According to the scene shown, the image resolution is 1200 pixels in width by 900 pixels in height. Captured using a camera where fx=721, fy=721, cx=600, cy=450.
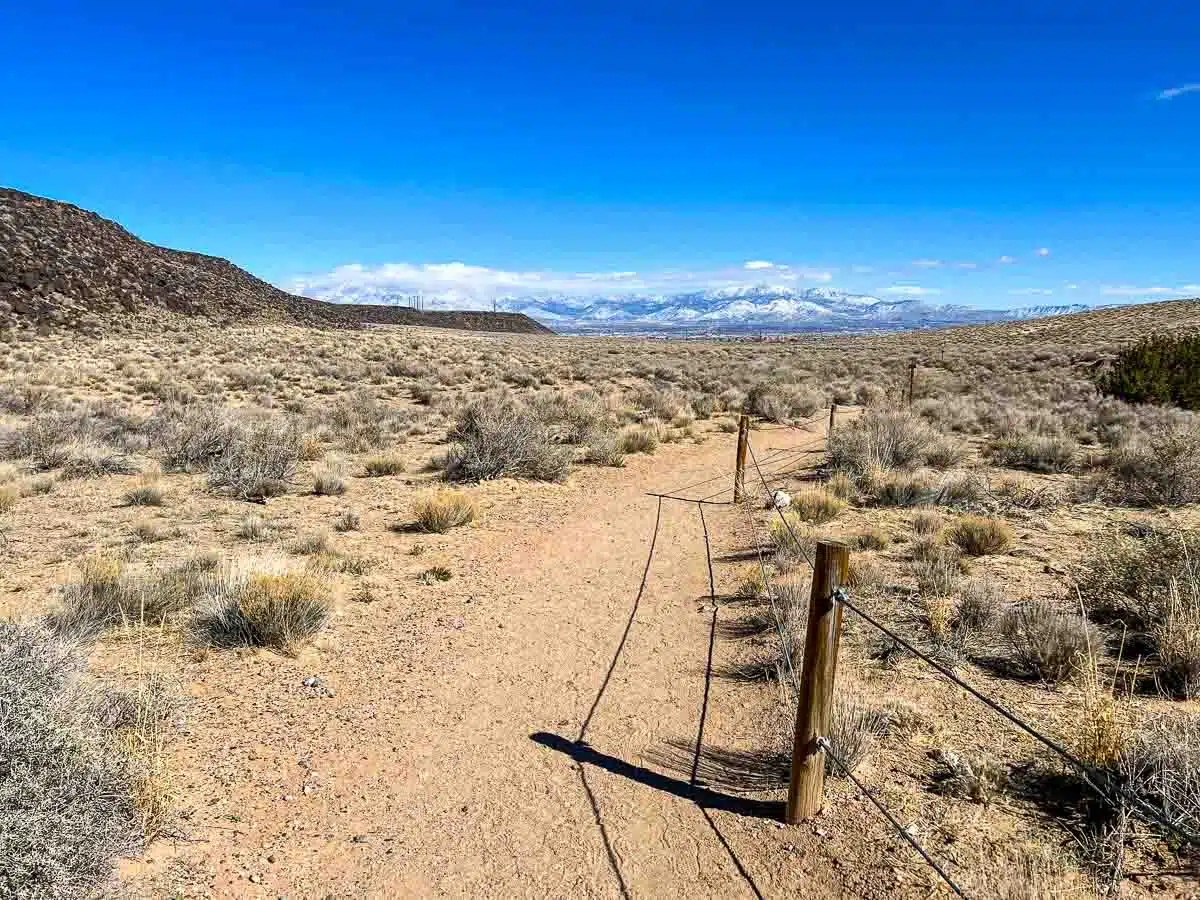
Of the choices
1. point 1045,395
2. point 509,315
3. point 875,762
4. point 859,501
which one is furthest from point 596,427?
point 509,315

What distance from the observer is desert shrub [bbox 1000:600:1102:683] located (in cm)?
518

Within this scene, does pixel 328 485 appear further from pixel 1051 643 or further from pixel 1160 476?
pixel 1160 476

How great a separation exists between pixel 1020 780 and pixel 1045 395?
2162 cm

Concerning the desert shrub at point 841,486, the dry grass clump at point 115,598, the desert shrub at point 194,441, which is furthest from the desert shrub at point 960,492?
the desert shrub at point 194,441

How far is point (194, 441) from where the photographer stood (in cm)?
1196

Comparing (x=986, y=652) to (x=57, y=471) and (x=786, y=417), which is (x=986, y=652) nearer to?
(x=57, y=471)

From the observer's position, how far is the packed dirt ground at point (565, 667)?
138 inches

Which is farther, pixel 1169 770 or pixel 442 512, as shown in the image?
pixel 442 512

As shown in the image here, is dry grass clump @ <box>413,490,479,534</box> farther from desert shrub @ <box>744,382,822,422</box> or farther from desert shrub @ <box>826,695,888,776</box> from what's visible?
desert shrub @ <box>744,382,822,422</box>

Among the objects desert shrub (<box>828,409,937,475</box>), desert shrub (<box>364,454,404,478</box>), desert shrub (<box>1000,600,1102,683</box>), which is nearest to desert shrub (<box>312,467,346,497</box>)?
desert shrub (<box>364,454,404,478</box>)

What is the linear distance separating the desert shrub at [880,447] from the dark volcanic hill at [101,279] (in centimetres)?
3891

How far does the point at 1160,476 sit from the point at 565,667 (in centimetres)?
909

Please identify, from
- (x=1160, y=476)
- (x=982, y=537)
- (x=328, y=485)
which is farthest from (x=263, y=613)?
(x=1160, y=476)

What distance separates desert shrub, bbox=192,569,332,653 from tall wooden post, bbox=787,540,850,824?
3962 mm
